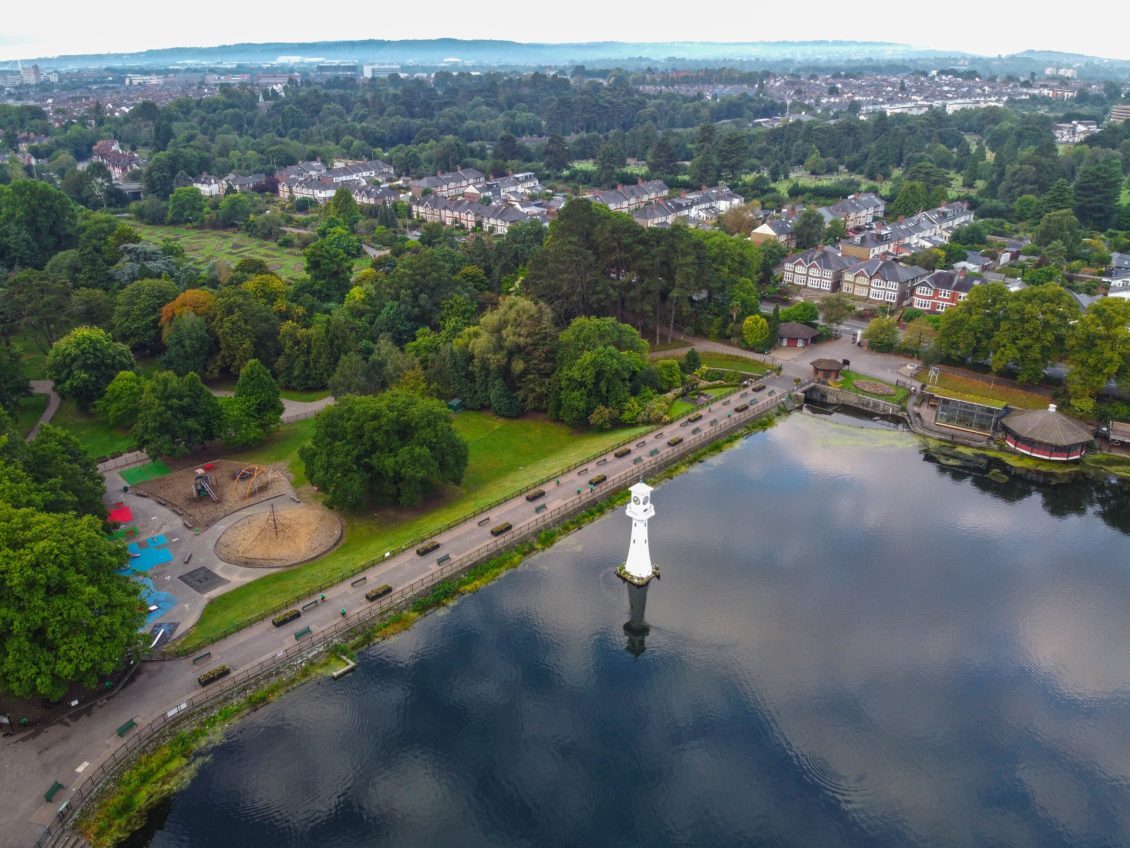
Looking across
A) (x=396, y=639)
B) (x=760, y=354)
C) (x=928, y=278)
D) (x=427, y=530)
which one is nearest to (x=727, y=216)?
(x=928, y=278)

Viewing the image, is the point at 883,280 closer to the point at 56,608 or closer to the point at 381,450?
the point at 381,450

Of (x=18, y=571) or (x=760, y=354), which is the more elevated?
(x=18, y=571)

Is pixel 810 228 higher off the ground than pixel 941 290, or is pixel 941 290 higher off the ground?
pixel 941 290

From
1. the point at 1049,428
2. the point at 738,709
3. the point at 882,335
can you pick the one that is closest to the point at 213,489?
the point at 738,709

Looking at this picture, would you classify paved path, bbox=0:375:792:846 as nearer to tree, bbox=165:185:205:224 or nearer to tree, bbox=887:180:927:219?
tree, bbox=165:185:205:224

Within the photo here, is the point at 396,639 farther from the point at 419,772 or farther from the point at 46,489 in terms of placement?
the point at 46,489

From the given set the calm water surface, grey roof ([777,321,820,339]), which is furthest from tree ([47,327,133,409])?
grey roof ([777,321,820,339])
